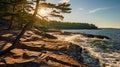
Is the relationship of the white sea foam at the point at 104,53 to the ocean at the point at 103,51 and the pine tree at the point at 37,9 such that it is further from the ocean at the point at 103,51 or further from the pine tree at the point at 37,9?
the pine tree at the point at 37,9

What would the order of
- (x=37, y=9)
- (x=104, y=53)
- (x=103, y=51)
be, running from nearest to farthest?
(x=37, y=9)
(x=104, y=53)
(x=103, y=51)

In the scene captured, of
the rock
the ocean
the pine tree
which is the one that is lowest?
the ocean

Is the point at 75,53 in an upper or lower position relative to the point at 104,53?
upper

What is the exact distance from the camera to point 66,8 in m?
15.4

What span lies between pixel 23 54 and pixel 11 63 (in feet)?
8.54

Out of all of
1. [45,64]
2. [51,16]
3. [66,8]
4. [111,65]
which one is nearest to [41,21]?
[51,16]

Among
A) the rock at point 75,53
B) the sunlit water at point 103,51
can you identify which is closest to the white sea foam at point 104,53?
the sunlit water at point 103,51

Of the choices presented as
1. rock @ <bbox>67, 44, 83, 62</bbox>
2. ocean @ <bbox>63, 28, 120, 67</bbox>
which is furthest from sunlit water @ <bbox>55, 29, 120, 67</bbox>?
rock @ <bbox>67, 44, 83, 62</bbox>

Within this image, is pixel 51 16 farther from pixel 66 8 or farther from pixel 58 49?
pixel 58 49

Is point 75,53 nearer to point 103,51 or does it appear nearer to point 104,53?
point 104,53

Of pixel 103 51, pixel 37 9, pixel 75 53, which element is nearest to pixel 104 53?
pixel 103 51

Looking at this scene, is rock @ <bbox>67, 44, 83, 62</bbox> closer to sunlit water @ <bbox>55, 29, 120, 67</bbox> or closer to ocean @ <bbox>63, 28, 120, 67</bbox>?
sunlit water @ <bbox>55, 29, 120, 67</bbox>

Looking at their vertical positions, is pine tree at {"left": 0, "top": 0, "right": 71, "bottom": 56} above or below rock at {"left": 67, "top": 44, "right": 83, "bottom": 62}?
above

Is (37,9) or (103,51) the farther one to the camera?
(103,51)
